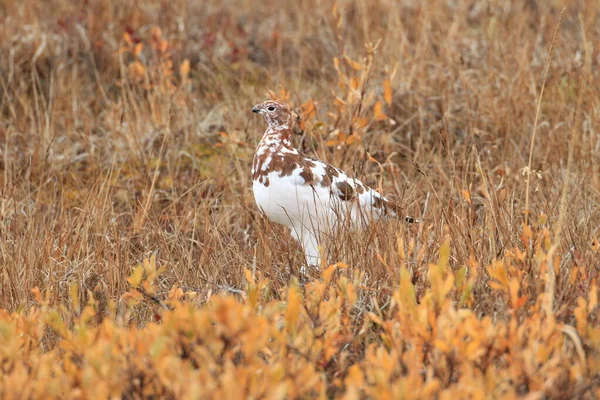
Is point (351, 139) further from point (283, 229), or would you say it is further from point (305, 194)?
point (305, 194)

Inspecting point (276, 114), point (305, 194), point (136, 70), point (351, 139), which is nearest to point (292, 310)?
point (305, 194)

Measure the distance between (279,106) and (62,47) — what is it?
2.93 m

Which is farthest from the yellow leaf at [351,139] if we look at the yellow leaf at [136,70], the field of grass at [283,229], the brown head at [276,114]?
the yellow leaf at [136,70]

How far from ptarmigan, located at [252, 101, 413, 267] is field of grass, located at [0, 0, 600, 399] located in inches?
3.0

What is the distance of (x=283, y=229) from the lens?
331 centimetres

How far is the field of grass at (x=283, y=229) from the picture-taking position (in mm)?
1808

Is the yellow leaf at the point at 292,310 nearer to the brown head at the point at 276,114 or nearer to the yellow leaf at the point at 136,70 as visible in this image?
the brown head at the point at 276,114

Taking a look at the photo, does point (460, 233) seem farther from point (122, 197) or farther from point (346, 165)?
point (122, 197)

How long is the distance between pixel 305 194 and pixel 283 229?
45cm

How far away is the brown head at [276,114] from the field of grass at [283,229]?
37 centimetres

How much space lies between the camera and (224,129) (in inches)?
181

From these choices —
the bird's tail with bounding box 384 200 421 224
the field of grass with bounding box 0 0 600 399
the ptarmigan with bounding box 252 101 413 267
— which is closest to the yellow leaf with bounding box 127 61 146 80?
the field of grass with bounding box 0 0 600 399

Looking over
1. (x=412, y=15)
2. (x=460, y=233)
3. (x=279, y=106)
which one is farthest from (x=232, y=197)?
(x=412, y=15)

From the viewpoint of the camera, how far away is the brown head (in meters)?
3.10
